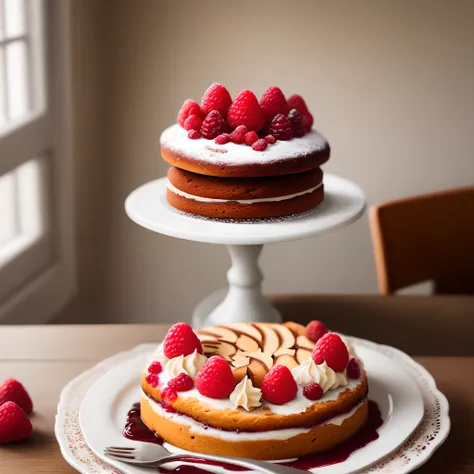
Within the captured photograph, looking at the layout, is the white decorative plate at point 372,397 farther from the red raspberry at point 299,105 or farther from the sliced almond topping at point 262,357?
the red raspberry at point 299,105

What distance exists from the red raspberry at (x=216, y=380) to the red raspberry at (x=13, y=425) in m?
0.25

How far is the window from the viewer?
90.5 inches

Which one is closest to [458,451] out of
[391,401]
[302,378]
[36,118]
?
[391,401]

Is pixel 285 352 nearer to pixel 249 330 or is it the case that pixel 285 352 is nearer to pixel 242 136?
pixel 249 330

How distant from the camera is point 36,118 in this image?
2.35 metres

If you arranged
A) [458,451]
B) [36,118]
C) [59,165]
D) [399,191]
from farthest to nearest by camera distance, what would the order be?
[399,191]
[59,165]
[36,118]
[458,451]

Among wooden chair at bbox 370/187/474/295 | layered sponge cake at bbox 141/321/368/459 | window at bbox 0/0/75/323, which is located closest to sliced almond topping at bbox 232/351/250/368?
layered sponge cake at bbox 141/321/368/459

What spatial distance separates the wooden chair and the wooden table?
59cm

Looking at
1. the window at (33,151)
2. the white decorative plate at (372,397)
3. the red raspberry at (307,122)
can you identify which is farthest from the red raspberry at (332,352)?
the window at (33,151)

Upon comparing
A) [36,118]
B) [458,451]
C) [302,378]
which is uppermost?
[36,118]

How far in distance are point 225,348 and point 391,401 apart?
249mm

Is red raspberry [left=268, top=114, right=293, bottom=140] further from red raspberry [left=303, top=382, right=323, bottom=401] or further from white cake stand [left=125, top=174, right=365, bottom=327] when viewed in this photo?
red raspberry [left=303, top=382, right=323, bottom=401]

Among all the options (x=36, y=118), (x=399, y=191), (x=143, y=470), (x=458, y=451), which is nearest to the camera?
(x=143, y=470)

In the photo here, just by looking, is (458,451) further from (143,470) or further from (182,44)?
(182,44)
